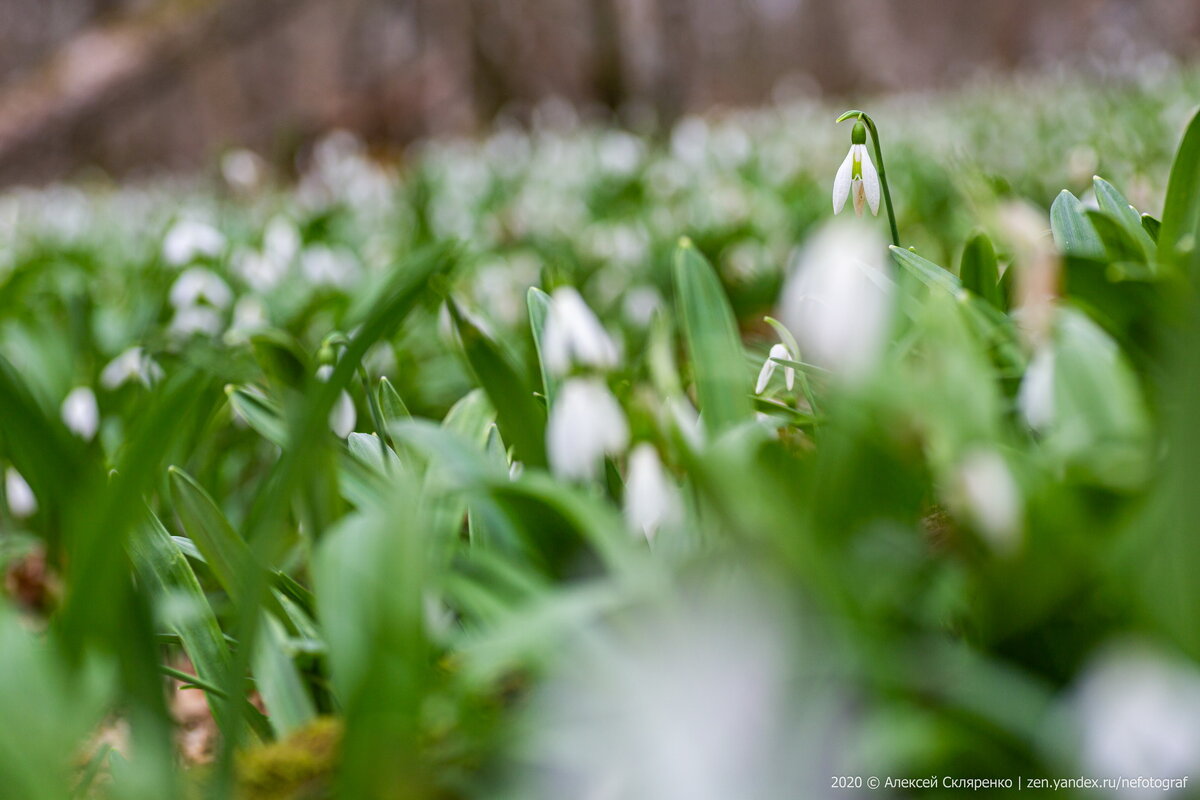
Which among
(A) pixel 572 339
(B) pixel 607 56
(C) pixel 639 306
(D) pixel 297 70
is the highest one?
(D) pixel 297 70

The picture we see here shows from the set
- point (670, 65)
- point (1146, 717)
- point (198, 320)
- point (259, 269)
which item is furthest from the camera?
point (670, 65)

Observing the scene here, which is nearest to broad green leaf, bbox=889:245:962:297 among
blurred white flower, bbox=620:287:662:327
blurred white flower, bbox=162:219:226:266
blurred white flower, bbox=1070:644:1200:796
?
blurred white flower, bbox=1070:644:1200:796

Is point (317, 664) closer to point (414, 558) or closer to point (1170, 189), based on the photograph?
point (414, 558)

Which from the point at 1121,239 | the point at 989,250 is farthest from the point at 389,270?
the point at 1121,239

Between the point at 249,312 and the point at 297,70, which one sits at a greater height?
the point at 297,70

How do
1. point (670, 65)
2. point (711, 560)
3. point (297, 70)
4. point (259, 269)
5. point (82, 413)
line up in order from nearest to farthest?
point (711, 560) → point (82, 413) → point (259, 269) → point (670, 65) → point (297, 70)

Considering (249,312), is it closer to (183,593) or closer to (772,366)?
(183,593)

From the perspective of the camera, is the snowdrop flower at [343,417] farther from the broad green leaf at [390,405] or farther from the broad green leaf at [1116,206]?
the broad green leaf at [1116,206]

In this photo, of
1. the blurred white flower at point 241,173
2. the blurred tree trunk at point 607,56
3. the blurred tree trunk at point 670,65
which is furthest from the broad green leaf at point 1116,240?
the blurred tree trunk at point 607,56

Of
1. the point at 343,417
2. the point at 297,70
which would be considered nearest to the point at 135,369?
Result: the point at 343,417
